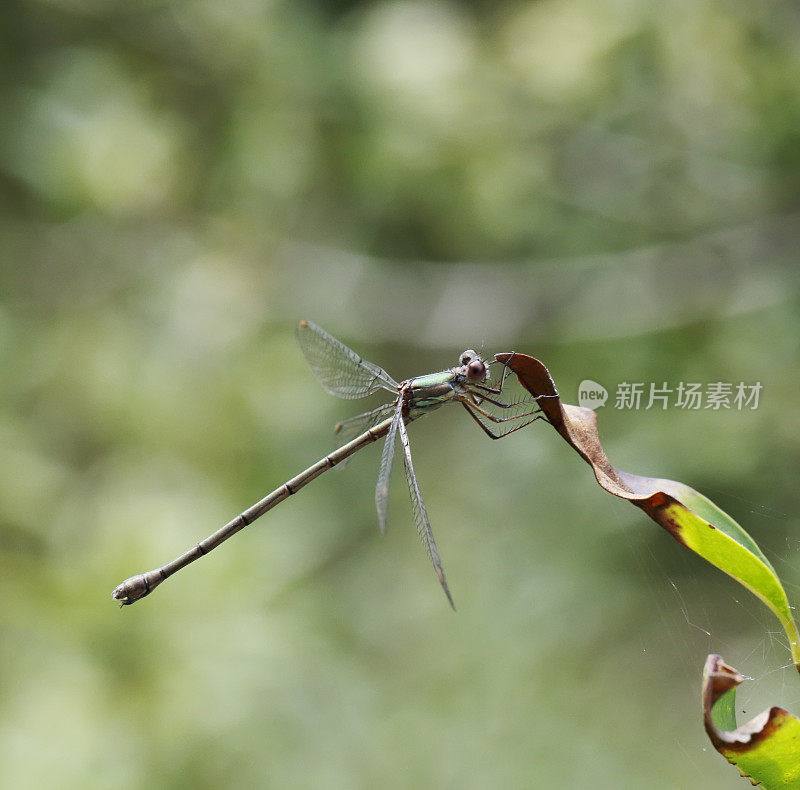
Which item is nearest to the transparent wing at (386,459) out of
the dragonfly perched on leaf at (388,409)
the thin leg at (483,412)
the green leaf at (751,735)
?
the dragonfly perched on leaf at (388,409)

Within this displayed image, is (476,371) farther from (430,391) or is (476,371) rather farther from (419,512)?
(419,512)

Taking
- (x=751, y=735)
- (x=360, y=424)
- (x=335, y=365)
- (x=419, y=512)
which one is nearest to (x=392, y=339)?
(x=335, y=365)

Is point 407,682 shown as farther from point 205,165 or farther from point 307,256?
point 205,165

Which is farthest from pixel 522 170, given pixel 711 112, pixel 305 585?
pixel 305 585

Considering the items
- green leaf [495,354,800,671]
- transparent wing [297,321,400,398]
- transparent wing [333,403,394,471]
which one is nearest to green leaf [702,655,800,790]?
green leaf [495,354,800,671]

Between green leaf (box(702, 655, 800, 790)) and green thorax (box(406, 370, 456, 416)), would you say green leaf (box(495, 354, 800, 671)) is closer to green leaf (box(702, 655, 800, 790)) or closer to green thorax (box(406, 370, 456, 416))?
green leaf (box(702, 655, 800, 790))

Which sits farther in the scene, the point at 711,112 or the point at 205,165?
the point at 205,165

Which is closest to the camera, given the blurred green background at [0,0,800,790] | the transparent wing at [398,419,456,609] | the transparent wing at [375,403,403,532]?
the transparent wing at [398,419,456,609]
